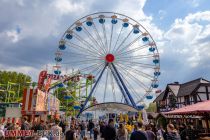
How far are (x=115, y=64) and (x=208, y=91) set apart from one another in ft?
62.6

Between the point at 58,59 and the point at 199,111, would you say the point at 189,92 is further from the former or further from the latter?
the point at 199,111

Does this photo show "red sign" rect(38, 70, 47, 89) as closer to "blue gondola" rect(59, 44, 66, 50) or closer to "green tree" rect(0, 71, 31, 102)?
"blue gondola" rect(59, 44, 66, 50)

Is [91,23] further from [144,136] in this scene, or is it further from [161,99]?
[161,99]

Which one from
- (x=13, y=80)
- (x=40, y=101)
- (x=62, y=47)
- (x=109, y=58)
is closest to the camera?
(x=40, y=101)

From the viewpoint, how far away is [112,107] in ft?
97.4

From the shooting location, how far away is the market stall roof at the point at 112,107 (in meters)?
28.3

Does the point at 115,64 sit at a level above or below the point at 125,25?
below

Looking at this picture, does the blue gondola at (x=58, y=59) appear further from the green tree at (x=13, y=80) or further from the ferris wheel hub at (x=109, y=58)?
the green tree at (x=13, y=80)

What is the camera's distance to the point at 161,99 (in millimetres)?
52125

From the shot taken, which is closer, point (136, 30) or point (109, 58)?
point (109, 58)

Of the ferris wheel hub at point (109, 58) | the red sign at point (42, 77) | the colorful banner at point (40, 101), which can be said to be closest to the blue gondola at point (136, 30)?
the ferris wheel hub at point (109, 58)

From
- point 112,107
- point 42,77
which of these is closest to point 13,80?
point 42,77

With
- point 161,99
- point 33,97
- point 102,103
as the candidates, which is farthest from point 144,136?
point 161,99

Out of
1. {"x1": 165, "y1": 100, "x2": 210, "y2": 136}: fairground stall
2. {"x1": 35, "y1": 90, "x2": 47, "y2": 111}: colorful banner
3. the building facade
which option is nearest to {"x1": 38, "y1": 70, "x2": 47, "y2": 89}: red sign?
{"x1": 35, "y1": 90, "x2": 47, "y2": 111}: colorful banner
